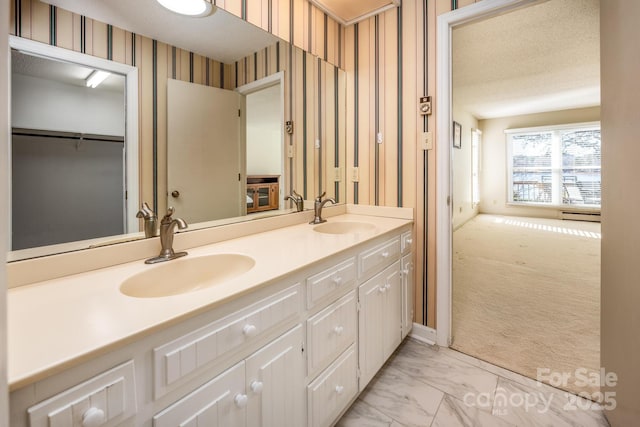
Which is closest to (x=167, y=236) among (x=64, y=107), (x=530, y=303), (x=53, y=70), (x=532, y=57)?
(x=64, y=107)

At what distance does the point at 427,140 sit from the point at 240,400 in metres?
1.80

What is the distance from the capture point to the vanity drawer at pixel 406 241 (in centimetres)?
194

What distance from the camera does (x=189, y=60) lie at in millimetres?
1399

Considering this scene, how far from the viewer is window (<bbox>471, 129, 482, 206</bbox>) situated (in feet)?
23.2

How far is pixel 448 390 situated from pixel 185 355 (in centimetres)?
149

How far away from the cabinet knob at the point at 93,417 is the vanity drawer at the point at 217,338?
0.36 feet

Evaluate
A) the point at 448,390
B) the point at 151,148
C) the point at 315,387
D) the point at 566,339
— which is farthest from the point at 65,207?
the point at 566,339

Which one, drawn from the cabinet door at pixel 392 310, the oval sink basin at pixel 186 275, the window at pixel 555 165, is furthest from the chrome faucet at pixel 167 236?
the window at pixel 555 165

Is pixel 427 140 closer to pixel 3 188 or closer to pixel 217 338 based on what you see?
pixel 217 338

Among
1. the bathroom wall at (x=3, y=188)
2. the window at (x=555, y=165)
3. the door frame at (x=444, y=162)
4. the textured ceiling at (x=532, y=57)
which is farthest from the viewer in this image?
the window at (x=555, y=165)

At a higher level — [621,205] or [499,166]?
[499,166]

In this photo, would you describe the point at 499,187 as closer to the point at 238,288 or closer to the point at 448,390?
the point at 448,390

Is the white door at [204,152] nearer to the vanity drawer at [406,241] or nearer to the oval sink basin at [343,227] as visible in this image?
the oval sink basin at [343,227]

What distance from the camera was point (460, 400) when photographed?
1556mm
